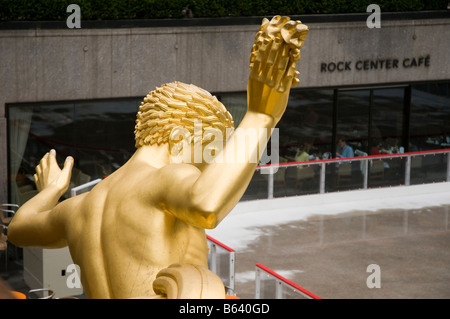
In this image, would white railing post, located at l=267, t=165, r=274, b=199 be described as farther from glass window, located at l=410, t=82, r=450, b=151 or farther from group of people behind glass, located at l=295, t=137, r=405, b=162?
glass window, located at l=410, t=82, r=450, b=151

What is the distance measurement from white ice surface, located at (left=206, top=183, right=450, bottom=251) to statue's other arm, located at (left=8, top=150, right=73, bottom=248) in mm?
11852

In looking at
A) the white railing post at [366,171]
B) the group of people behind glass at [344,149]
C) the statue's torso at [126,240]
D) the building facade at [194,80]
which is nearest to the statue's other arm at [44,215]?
the statue's torso at [126,240]

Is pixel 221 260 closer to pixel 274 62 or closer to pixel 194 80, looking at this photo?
pixel 194 80

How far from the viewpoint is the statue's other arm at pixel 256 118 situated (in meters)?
2.90

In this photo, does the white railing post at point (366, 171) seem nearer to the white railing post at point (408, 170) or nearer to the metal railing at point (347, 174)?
Result: the metal railing at point (347, 174)

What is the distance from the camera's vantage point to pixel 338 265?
15.6 m

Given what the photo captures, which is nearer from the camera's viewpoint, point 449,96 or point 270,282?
point 270,282

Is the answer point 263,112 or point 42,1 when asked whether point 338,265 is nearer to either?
point 42,1

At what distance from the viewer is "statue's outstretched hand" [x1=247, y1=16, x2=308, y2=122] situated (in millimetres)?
2865

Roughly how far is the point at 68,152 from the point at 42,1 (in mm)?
3763

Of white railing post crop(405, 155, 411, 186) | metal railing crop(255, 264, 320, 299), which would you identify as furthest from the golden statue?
white railing post crop(405, 155, 411, 186)

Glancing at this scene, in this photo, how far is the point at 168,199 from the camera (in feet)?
10.6
